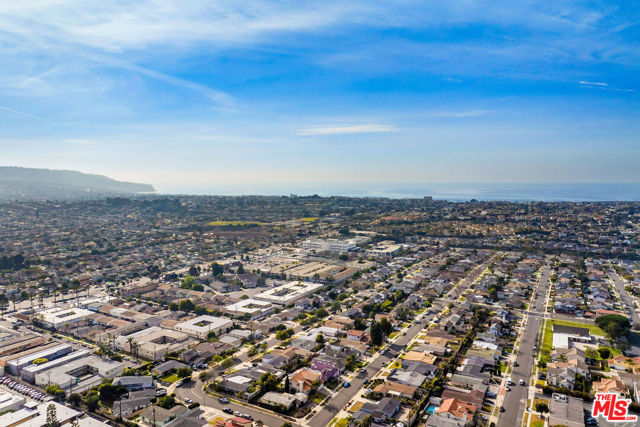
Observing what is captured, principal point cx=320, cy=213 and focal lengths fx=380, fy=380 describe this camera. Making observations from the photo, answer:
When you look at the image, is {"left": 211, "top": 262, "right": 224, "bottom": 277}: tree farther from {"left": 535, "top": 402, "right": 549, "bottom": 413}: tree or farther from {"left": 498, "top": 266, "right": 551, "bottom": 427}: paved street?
{"left": 535, "top": 402, "right": 549, "bottom": 413}: tree

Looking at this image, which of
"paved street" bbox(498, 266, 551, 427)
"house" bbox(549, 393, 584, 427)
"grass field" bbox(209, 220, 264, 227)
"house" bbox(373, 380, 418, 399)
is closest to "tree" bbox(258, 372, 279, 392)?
"house" bbox(373, 380, 418, 399)

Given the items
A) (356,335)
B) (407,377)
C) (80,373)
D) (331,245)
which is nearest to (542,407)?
(407,377)

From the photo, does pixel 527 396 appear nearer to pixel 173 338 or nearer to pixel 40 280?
pixel 173 338

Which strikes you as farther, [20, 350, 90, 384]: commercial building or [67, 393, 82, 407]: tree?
[20, 350, 90, 384]: commercial building

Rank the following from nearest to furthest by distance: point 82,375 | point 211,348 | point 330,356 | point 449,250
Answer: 1. point 82,375
2. point 330,356
3. point 211,348
4. point 449,250

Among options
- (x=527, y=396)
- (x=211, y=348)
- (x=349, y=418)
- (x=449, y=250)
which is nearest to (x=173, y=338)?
(x=211, y=348)

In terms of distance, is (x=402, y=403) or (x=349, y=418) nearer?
(x=349, y=418)

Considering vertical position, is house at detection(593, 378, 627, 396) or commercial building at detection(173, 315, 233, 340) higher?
house at detection(593, 378, 627, 396)
